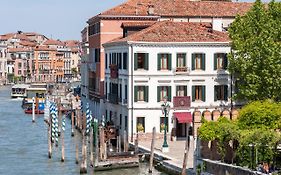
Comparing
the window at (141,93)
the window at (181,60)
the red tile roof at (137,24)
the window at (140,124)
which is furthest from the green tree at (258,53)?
the red tile roof at (137,24)

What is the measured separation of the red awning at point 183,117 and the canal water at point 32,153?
500 centimetres

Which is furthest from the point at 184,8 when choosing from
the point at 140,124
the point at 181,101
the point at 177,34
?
the point at 140,124

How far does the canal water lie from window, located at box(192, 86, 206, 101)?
654cm

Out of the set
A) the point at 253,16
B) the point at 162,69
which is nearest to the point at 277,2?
the point at 253,16

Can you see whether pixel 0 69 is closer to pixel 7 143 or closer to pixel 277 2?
pixel 7 143

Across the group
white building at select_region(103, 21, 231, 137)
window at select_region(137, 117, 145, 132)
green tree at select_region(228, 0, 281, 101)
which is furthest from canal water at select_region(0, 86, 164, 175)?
green tree at select_region(228, 0, 281, 101)

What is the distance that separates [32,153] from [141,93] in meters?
6.85

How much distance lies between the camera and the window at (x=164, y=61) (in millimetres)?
39094

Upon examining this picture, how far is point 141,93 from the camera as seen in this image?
3897cm

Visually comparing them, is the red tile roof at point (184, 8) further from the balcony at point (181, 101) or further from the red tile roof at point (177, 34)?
the balcony at point (181, 101)

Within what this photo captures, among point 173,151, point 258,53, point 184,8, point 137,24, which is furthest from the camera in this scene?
point 184,8

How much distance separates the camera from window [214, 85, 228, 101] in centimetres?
4025

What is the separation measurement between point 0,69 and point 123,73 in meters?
119

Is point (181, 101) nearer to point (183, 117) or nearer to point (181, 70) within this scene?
point (183, 117)
